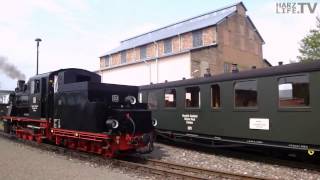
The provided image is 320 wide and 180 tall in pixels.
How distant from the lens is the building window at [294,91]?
31.7 ft

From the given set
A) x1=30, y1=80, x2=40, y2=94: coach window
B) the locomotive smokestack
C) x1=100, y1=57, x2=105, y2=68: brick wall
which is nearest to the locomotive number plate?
x1=30, y1=80, x2=40, y2=94: coach window

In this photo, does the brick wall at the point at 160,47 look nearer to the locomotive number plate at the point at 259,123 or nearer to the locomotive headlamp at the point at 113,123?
the locomotive number plate at the point at 259,123

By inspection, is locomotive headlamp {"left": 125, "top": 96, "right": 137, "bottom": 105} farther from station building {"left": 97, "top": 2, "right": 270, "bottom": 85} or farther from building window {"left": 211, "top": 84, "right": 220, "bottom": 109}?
station building {"left": 97, "top": 2, "right": 270, "bottom": 85}

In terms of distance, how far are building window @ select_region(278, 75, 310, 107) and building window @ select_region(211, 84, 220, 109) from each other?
2600 millimetres

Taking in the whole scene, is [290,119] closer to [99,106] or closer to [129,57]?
[99,106]

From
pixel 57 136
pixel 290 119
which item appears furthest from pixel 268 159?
pixel 57 136

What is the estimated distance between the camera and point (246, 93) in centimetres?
1139

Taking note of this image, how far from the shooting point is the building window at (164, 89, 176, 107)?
14655 mm

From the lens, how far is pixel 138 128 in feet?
37.4

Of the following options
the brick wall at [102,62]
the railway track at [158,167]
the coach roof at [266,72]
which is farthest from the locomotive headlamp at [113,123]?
the brick wall at [102,62]

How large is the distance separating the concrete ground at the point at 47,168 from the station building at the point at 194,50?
18.1 metres

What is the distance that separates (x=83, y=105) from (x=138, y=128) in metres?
1.97

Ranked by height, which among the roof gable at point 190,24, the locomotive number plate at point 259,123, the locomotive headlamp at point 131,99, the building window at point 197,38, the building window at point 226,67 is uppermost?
the roof gable at point 190,24

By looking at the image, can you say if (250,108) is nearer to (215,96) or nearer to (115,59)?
(215,96)
